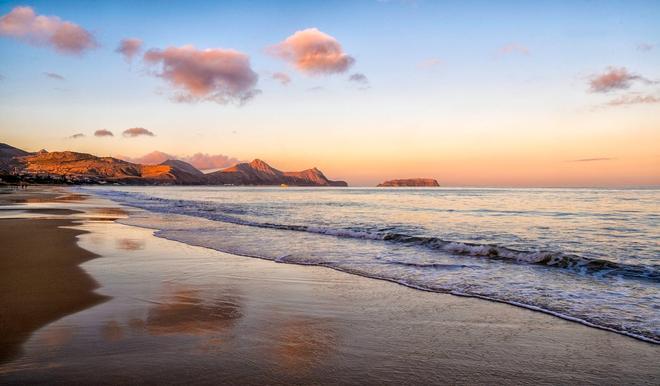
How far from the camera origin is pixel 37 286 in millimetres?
7637

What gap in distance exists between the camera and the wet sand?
5.29 m

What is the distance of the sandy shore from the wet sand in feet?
0.27

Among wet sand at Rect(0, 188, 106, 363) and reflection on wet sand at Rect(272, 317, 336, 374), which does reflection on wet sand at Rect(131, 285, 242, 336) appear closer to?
reflection on wet sand at Rect(272, 317, 336, 374)

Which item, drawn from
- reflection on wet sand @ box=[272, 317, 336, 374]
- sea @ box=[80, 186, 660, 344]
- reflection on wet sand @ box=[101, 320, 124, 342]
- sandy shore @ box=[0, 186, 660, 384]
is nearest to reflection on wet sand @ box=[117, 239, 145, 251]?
sea @ box=[80, 186, 660, 344]

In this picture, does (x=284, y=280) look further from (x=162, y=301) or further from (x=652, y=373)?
(x=652, y=373)

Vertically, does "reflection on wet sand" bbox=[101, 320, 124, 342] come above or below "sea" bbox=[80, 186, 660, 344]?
above

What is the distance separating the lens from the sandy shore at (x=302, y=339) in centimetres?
404

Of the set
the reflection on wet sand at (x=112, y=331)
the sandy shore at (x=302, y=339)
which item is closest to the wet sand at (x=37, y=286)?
the sandy shore at (x=302, y=339)

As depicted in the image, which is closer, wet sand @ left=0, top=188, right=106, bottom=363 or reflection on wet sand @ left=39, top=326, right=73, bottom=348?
reflection on wet sand @ left=39, top=326, right=73, bottom=348

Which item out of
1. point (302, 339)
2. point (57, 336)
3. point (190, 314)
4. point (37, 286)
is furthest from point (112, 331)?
point (37, 286)

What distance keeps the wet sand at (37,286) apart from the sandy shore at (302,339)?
0.08m

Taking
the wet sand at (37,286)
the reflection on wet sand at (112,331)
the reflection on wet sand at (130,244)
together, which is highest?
the reflection on wet sand at (112,331)

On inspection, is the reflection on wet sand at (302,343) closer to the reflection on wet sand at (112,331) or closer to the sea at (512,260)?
the reflection on wet sand at (112,331)

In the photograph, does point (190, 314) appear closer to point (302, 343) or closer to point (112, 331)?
point (112, 331)
